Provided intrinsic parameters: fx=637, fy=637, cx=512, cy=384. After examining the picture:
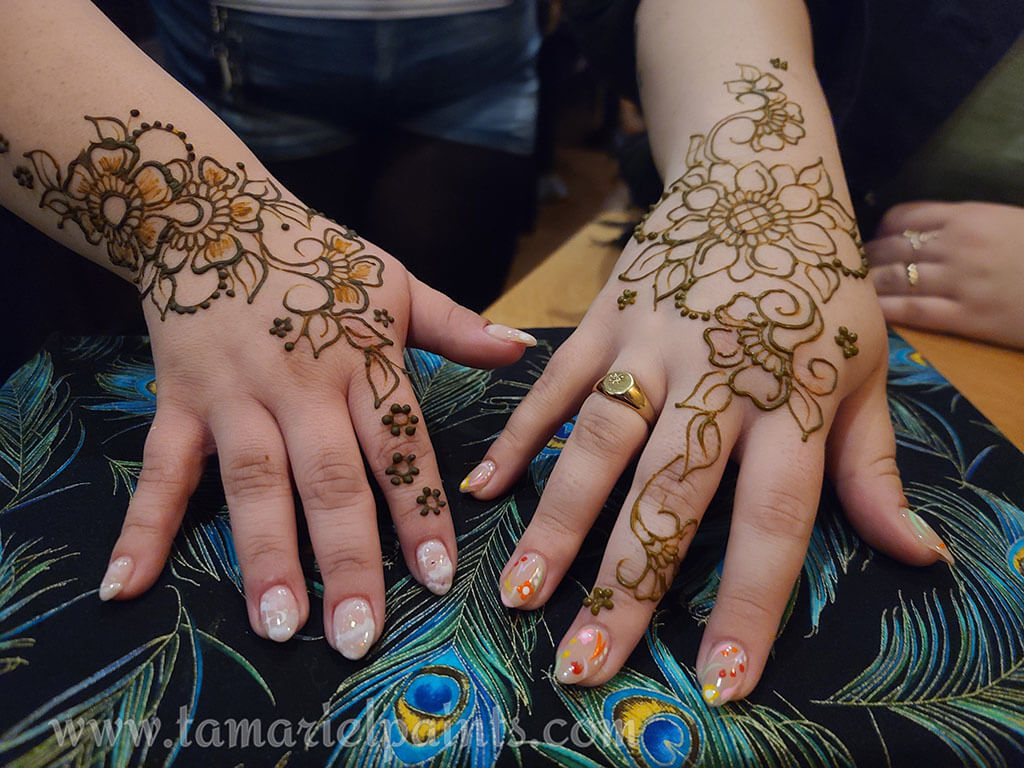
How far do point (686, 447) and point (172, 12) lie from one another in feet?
3.77

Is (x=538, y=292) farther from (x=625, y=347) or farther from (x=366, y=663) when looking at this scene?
(x=366, y=663)

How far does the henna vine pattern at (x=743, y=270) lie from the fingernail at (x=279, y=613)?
0.31 metres

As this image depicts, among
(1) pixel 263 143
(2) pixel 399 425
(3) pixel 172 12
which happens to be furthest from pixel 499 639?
(3) pixel 172 12

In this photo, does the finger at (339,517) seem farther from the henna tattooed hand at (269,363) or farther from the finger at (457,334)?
the finger at (457,334)

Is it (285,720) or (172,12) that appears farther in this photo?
(172,12)

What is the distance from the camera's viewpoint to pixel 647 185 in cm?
122

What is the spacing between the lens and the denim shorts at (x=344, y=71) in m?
1.12

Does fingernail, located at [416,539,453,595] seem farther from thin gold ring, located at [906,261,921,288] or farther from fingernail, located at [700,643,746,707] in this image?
thin gold ring, located at [906,261,921,288]

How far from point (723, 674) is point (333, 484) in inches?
16.3

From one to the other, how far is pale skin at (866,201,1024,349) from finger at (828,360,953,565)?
36cm

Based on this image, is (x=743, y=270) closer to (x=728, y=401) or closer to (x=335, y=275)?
(x=728, y=401)

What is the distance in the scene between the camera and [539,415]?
29.1 inches

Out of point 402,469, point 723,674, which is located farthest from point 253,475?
point 723,674

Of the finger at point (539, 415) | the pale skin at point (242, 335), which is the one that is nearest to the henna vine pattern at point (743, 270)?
the finger at point (539, 415)
